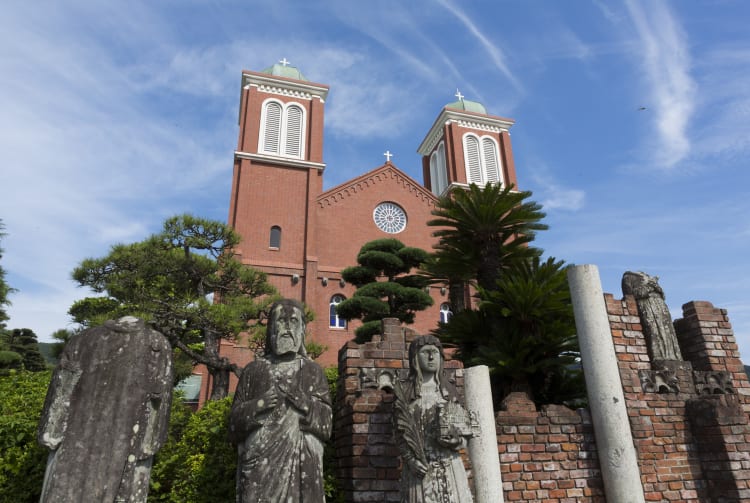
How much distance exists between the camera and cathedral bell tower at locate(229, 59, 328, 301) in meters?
22.7

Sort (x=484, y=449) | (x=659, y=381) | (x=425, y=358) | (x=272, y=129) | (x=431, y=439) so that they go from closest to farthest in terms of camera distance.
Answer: (x=431, y=439)
(x=425, y=358)
(x=484, y=449)
(x=659, y=381)
(x=272, y=129)

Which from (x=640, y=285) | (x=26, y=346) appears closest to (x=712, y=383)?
(x=640, y=285)

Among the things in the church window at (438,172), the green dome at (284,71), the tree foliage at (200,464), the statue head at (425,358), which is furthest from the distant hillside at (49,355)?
the church window at (438,172)

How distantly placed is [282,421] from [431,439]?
121 centimetres

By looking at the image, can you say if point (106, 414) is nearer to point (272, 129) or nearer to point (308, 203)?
point (308, 203)

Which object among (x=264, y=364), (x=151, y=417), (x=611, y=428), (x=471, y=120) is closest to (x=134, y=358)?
(x=151, y=417)

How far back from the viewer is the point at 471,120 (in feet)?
102

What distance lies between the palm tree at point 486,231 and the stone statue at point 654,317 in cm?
239

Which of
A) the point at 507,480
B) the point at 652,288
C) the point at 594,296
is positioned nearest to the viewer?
the point at 507,480

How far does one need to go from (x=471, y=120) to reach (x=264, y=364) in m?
29.9

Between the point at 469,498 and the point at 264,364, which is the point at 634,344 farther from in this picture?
the point at 264,364

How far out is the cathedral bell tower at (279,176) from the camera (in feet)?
74.6

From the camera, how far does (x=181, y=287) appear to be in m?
13.4

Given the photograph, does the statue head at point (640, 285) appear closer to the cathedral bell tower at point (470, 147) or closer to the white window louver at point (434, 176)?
the cathedral bell tower at point (470, 147)
